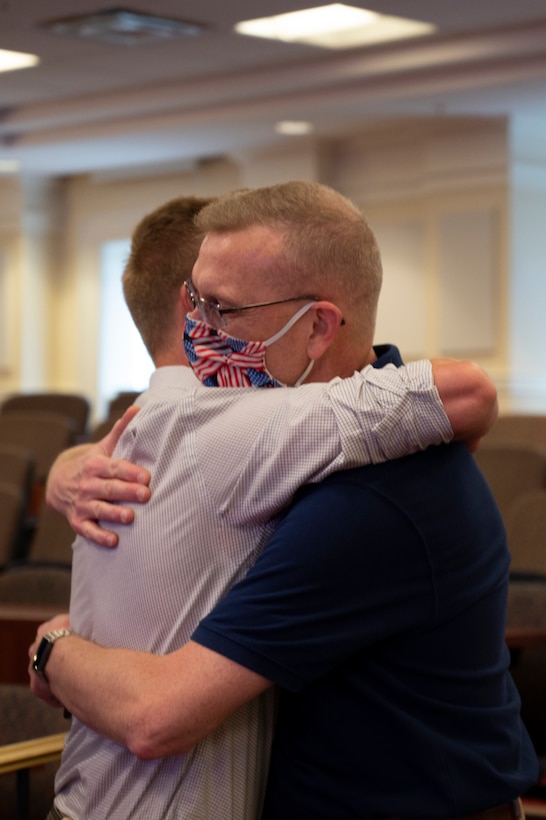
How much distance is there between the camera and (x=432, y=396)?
55.1 inches

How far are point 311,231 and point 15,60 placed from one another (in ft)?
26.7

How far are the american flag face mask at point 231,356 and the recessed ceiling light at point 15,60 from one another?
7.70m

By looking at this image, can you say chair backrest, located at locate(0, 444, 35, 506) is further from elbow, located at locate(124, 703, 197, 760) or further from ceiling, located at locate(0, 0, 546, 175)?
elbow, located at locate(124, 703, 197, 760)

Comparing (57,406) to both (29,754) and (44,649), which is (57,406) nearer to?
(29,754)

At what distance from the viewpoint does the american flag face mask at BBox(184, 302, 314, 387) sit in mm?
1489

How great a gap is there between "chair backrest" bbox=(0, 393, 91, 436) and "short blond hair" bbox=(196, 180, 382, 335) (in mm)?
7042

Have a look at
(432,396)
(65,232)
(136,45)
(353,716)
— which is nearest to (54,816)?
(353,716)

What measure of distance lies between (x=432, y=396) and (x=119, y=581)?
1.41ft

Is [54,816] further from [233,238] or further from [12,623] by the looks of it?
[12,623]

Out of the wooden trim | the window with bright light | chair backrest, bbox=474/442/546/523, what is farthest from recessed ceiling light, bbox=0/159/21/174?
the wooden trim

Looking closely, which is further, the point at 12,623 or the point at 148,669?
the point at 12,623

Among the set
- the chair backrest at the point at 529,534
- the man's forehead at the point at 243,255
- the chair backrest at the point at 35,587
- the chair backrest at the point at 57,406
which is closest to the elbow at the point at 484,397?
the man's forehead at the point at 243,255

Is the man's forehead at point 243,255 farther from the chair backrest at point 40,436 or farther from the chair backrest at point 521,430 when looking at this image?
the chair backrest at point 521,430

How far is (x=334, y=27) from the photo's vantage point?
8.20 m
